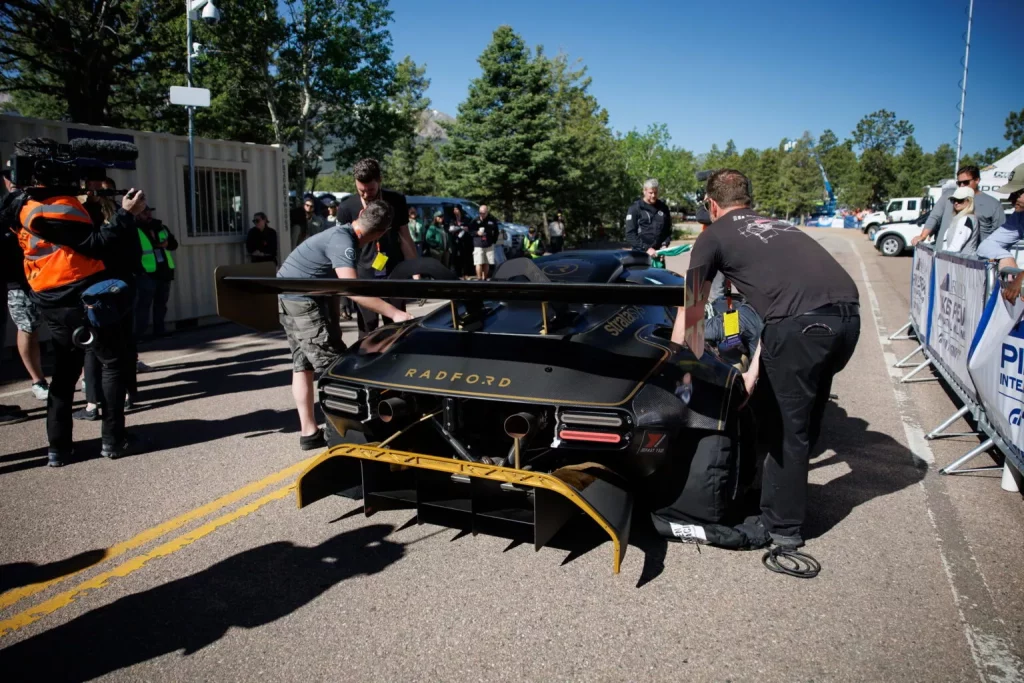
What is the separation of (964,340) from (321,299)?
4804 millimetres

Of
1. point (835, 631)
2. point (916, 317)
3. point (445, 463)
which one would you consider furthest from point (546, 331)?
point (916, 317)

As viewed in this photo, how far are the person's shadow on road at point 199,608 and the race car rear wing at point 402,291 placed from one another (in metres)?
1.16

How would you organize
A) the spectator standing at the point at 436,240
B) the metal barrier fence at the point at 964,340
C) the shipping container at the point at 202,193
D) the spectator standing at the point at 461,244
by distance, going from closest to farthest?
1. the metal barrier fence at the point at 964,340
2. the shipping container at the point at 202,193
3. the spectator standing at the point at 436,240
4. the spectator standing at the point at 461,244

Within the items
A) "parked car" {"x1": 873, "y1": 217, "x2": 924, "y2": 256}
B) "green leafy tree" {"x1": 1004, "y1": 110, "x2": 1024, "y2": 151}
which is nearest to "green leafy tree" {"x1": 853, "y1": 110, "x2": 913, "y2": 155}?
"green leafy tree" {"x1": 1004, "y1": 110, "x2": 1024, "y2": 151}

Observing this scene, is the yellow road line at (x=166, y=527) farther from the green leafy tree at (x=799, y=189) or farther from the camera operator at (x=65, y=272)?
the green leafy tree at (x=799, y=189)

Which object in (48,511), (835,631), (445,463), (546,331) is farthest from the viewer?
(48,511)

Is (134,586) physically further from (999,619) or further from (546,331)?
(999,619)

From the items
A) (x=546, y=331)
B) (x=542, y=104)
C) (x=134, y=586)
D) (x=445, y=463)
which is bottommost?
(x=134, y=586)

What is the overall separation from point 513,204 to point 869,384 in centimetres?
2522

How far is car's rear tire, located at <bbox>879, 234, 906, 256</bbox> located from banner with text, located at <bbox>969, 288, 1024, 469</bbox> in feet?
77.7

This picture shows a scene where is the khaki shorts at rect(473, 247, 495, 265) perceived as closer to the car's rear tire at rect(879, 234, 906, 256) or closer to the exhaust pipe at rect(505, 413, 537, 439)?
the exhaust pipe at rect(505, 413, 537, 439)

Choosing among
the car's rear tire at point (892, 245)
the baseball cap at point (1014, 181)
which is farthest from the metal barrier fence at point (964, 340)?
the car's rear tire at point (892, 245)

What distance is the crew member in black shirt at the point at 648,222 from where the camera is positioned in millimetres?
8000

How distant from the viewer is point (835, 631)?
2.62 metres
